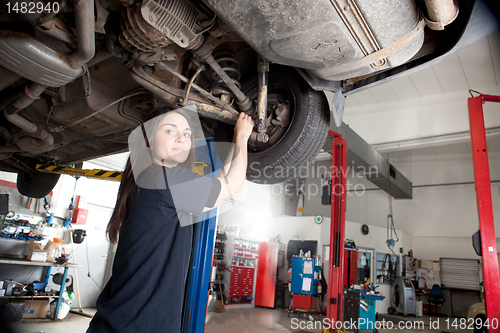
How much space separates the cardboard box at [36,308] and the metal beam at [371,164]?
4911 mm

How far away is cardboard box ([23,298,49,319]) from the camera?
420cm

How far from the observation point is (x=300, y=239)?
28.2ft

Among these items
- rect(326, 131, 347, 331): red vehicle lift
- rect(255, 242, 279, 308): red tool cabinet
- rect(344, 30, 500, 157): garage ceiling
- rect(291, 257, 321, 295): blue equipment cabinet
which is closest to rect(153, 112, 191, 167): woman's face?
rect(326, 131, 347, 331): red vehicle lift

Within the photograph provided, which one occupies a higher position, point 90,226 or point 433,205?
point 433,205

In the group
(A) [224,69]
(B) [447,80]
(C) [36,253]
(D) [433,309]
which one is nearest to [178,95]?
(A) [224,69]

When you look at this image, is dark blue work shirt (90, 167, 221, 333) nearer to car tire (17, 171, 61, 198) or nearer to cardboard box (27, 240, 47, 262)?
car tire (17, 171, 61, 198)

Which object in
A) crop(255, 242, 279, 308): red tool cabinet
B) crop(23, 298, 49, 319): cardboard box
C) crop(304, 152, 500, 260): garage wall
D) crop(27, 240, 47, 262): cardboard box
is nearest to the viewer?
crop(23, 298, 49, 319): cardboard box

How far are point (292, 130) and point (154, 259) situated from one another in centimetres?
107

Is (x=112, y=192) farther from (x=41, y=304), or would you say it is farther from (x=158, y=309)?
(x=158, y=309)

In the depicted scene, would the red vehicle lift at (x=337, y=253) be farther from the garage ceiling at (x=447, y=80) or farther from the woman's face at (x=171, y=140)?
the woman's face at (x=171, y=140)

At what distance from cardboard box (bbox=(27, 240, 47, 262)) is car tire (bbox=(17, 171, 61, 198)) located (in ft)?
3.83

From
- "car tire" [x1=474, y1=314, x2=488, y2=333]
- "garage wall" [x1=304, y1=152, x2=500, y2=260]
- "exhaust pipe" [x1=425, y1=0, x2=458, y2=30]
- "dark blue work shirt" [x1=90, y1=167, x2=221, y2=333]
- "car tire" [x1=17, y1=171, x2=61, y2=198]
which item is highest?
"garage wall" [x1=304, y1=152, x2=500, y2=260]

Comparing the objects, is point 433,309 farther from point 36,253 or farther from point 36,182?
point 36,182

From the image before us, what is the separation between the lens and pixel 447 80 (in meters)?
5.70
